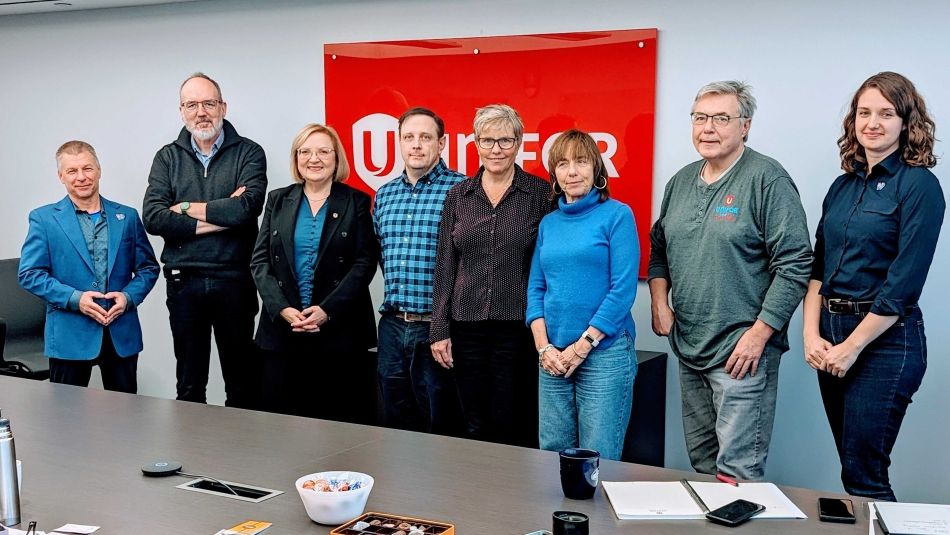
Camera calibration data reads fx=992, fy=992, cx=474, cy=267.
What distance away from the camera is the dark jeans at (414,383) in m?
3.75

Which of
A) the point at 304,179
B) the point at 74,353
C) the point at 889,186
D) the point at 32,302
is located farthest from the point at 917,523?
the point at 32,302

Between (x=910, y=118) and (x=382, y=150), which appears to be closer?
(x=910, y=118)

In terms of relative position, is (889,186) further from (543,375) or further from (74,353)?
(74,353)

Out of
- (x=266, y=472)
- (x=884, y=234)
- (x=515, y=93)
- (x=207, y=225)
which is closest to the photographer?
(x=266, y=472)

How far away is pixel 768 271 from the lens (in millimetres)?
3240

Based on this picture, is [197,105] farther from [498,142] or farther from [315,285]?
[498,142]

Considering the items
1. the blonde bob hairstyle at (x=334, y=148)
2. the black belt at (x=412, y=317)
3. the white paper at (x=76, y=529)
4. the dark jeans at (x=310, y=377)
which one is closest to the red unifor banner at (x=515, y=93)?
the blonde bob hairstyle at (x=334, y=148)

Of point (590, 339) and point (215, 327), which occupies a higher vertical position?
point (590, 339)

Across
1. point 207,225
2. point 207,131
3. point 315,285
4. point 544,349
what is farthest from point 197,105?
point 544,349

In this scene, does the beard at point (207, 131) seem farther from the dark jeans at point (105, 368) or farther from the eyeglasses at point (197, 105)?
the dark jeans at point (105, 368)

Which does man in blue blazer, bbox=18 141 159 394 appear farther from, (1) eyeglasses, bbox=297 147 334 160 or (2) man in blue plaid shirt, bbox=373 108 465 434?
(2) man in blue plaid shirt, bbox=373 108 465 434

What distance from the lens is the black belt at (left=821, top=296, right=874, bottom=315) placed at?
120 inches

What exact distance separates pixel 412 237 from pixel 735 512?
6.90 ft

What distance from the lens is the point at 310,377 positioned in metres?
3.98
